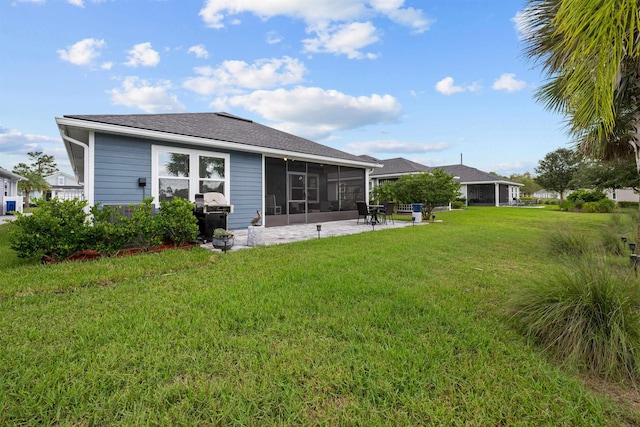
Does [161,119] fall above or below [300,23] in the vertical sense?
below

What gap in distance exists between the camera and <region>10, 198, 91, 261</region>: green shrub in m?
4.54

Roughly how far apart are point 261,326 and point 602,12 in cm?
341

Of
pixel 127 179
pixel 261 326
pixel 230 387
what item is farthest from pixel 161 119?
pixel 230 387

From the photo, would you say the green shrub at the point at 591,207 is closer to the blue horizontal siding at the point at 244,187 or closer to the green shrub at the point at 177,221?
the blue horizontal siding at the point at 244,187

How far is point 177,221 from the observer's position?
604cm

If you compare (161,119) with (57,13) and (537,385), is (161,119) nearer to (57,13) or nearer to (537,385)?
(57,13)

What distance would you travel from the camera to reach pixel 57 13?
8.41 m

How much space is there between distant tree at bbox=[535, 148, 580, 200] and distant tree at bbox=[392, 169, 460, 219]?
94.1 ft

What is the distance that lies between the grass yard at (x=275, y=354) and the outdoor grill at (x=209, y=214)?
2840 millimetres

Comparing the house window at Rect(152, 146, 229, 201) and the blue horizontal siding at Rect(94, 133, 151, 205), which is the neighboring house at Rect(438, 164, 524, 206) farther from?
the blue horizontal siding at Rect(94, 133, 151, 205)

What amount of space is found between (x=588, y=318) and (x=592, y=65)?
199cm

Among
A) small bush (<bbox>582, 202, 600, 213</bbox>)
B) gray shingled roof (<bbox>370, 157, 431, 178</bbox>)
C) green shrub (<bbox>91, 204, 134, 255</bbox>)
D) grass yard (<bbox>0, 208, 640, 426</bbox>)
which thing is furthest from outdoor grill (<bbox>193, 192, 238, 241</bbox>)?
small bush (<bbox>582, 202, 600, 213</bbox>)

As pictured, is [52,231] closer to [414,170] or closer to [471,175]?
[414,170]

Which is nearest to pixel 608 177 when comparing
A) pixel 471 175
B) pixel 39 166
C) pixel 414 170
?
pixel 414 170
